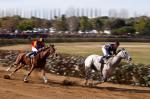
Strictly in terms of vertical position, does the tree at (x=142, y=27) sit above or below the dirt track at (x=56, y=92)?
above

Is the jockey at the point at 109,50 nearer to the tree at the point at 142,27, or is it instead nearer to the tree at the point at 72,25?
the tree at the point at 142,27

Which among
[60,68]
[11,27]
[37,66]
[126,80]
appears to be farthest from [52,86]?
[11,27]

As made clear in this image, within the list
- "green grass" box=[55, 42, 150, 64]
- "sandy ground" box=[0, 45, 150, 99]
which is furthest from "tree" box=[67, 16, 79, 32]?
"sandy ground" box=[0, 45, 150, 99]

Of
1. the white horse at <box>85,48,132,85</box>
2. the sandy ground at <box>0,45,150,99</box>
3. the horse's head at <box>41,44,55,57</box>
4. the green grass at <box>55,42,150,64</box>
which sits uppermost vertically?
the horse's head at <box>41,44,55,57</box>

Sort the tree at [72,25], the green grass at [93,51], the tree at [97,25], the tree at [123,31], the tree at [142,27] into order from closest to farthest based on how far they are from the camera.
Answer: the green grass at [93,51]
the tree at [123,31]
the tree at [142,27]
the tree at [97,25]
the tree at [72,25]

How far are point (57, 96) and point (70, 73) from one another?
9.48 metres

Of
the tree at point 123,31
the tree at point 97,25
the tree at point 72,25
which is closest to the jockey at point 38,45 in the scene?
the tree at point 123,31

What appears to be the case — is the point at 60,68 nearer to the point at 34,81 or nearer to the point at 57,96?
the point at 34,81

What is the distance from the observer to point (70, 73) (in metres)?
25.5

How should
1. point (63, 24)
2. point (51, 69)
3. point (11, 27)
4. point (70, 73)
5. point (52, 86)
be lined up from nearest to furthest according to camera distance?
point (52, 86), point (70, 73), point (51, 69), point (11, 27), point (63, 24)

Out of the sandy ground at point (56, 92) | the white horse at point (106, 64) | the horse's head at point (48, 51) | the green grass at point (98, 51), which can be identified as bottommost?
the green grass at point (98, 51)

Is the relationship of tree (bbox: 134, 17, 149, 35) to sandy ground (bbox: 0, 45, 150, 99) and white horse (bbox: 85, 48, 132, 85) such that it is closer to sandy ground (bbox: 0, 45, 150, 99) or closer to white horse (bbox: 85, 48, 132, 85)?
white horse (bbox: 85, 48, 132, 85)

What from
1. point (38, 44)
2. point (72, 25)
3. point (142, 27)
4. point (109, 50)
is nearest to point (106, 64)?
point (109, 50)

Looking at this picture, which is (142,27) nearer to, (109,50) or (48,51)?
(109,50)
